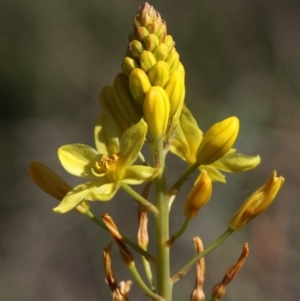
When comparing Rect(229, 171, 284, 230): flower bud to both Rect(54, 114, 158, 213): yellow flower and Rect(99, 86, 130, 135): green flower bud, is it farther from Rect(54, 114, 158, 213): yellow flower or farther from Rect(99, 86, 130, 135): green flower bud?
Rect(99, 86, 130, 135): green flower bud

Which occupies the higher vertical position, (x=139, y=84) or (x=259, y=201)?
(x=139, y=84)

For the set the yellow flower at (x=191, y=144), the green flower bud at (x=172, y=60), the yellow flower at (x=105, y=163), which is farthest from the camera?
the yellow flower at (x=191, y=144)

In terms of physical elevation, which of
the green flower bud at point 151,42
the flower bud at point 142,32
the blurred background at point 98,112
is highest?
the flower bud at point 142,32

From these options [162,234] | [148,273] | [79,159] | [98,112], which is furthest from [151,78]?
[98,112]

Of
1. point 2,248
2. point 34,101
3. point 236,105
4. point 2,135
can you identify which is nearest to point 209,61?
point 236,105

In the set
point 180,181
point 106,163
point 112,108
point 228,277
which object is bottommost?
point 228,277

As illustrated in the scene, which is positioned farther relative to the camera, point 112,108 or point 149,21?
point 112,108

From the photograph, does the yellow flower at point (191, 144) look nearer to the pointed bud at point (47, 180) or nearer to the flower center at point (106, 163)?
the flower center at point (106, 163)

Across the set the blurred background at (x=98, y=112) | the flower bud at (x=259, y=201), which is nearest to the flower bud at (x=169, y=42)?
the flower bud at (x=259, y=201)

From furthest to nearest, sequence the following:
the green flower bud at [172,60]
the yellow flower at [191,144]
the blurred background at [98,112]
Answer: the blurred background at [98,112]
the yellow flower at [191,144]
the green flower bud at [172,60]

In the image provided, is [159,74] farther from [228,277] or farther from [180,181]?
[228,277]
